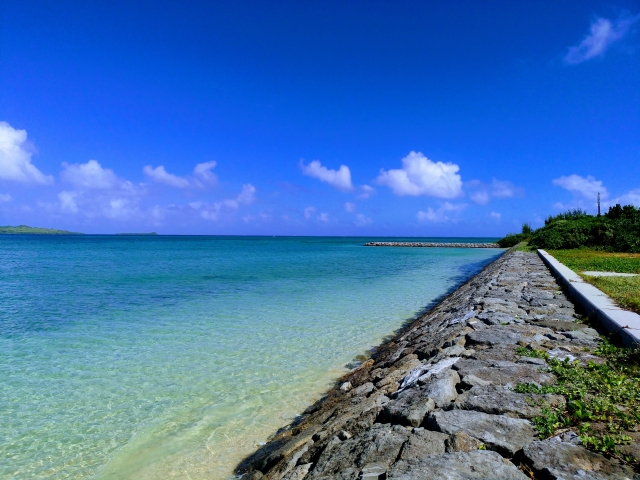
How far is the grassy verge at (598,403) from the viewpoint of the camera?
2551 millimetres

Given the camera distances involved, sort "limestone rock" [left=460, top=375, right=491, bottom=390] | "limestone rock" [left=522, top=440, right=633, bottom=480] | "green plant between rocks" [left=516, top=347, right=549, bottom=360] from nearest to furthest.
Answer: "limestone rock" [left=522, top=440, right=633, bottom=480], "limestone rock" [left=460, top=375, right=491, bottom=390], "green plant between rocks" [left=516, top=347, right=549, bottom=360]

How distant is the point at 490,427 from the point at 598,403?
98 centimetres

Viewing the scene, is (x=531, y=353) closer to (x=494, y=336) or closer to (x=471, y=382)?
(x=494, y=336)

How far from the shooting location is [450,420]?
2.93 metres

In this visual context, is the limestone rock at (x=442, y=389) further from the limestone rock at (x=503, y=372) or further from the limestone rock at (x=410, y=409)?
the limestone rock at (x=503, y=372)

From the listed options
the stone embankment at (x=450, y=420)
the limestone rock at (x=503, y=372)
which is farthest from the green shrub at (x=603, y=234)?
the limestone rock at (x=503, y=372)

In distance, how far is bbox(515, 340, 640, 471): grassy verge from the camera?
100 inches

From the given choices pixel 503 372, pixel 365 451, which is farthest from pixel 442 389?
pixel 365 451

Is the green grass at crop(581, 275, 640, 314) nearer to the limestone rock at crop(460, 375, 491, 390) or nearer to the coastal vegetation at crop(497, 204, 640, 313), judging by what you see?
→ the coastal vegetation at crop(497, 204, 640, 313)

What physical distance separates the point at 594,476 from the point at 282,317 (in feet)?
29.0

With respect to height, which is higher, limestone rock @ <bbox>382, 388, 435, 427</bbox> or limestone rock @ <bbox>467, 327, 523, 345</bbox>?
limestone rock @ <bbox>467, 327, 523, 345</bbox>

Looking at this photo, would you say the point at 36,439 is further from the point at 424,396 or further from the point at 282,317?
the point at 282,317

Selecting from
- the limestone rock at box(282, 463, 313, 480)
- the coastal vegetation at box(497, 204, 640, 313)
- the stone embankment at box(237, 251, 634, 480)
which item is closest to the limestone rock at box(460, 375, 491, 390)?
the stone embankment at box(237, 251, 634, 480)

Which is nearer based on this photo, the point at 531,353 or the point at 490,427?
the point at 490,427
